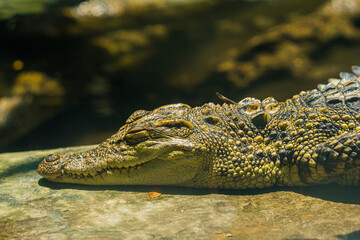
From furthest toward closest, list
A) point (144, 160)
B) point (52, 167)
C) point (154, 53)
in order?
point (154, 53) < point (52, 167) < point (144, 160)

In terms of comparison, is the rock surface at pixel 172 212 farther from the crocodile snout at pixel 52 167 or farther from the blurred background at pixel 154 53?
the blurred background at pixel 154 53

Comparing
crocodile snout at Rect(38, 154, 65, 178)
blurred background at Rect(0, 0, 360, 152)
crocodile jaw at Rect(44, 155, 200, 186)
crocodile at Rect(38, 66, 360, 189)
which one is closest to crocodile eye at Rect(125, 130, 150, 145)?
crocodile at Rect(38, 66, 360, 189)

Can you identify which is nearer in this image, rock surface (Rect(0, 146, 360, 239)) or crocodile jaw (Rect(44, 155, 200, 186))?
rock surface (Rect(0, 146, 360, 239))

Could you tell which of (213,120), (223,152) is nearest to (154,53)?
(213,120)

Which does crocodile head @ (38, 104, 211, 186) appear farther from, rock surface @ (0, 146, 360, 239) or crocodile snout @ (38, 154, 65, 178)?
rock surface @ (0, 146, 360, 239)

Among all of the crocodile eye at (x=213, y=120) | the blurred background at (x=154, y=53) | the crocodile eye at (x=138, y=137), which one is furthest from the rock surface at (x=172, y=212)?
the blurred background at (x=154, y=53)

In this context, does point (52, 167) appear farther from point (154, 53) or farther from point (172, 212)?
point (154, 53)

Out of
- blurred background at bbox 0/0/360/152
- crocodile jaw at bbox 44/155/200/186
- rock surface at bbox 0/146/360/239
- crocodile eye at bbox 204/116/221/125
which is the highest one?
blurred background at bbox 0/0/360/152
